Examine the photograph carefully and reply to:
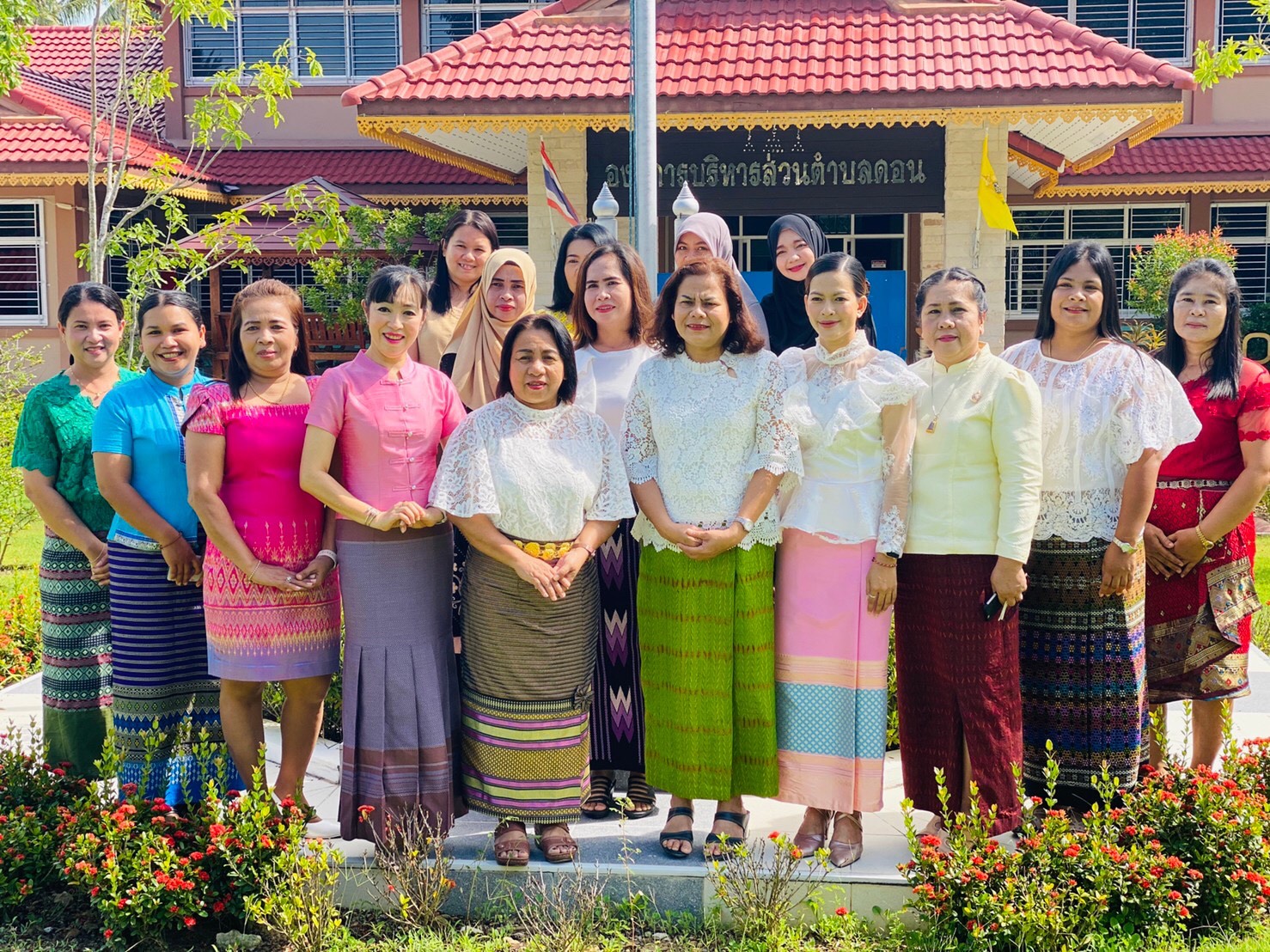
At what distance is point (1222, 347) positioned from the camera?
3930mm

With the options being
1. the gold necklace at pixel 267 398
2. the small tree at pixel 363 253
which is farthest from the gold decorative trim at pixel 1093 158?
the gold necklace at pixel 267 398

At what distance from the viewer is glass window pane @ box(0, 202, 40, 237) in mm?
15938

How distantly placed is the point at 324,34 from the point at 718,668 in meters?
15.6

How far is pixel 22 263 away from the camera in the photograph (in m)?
16.0

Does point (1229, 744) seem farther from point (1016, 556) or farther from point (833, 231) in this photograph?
point (833, 231)

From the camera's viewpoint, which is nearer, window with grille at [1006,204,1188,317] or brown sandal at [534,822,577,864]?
brown sandal at [534,822,577,864]

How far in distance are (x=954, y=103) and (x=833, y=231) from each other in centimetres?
406

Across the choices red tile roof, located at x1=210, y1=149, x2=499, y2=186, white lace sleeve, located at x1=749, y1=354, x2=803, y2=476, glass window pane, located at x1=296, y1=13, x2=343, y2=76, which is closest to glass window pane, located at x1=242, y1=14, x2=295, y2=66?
glass window pane, located at x1=296, y1=13, x2=343, y2=76

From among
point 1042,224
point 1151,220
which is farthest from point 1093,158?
point 1151,220

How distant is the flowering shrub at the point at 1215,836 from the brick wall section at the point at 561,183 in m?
8.37

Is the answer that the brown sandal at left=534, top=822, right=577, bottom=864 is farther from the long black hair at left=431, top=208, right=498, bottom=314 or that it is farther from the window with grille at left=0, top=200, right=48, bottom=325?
the window with grille at left=0, top=200, right=48, bottom=325

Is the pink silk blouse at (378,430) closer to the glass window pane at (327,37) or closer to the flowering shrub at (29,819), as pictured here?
the flowering shrub at (29,819)

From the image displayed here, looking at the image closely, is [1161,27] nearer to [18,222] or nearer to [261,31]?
[261,31]

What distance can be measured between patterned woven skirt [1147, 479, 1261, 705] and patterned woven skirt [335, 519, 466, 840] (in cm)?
228
